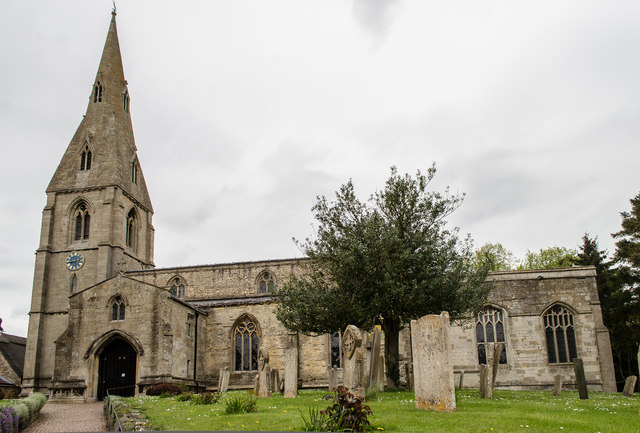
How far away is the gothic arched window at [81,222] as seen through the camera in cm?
4044

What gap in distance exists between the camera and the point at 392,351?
21.5 meters

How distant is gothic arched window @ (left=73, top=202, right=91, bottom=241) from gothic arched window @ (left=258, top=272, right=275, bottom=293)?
48.0 feet

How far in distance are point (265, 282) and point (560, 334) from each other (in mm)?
18862

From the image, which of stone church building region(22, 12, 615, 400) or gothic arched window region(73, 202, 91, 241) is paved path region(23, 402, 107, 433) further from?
gothic arched window region(73, 202, 91, 241)

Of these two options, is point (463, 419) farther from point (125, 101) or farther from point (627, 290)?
point (125, 101)

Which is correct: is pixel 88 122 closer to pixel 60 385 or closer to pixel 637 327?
pixel 60 385

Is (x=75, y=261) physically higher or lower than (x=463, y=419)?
higher

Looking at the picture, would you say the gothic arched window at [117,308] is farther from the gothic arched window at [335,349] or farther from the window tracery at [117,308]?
the gothic arched window at [335,349]

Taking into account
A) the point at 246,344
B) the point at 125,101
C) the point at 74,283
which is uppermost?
the point at 125,101

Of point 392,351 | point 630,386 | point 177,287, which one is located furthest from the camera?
point 177,287

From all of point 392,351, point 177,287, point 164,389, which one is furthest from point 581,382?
point 177,287

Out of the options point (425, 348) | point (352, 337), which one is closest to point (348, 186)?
point (352, 337)

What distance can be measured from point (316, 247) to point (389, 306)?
14.8ft

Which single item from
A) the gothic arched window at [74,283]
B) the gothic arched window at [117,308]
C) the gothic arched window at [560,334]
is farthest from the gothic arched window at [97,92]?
the gothic arched window at [560,334]
